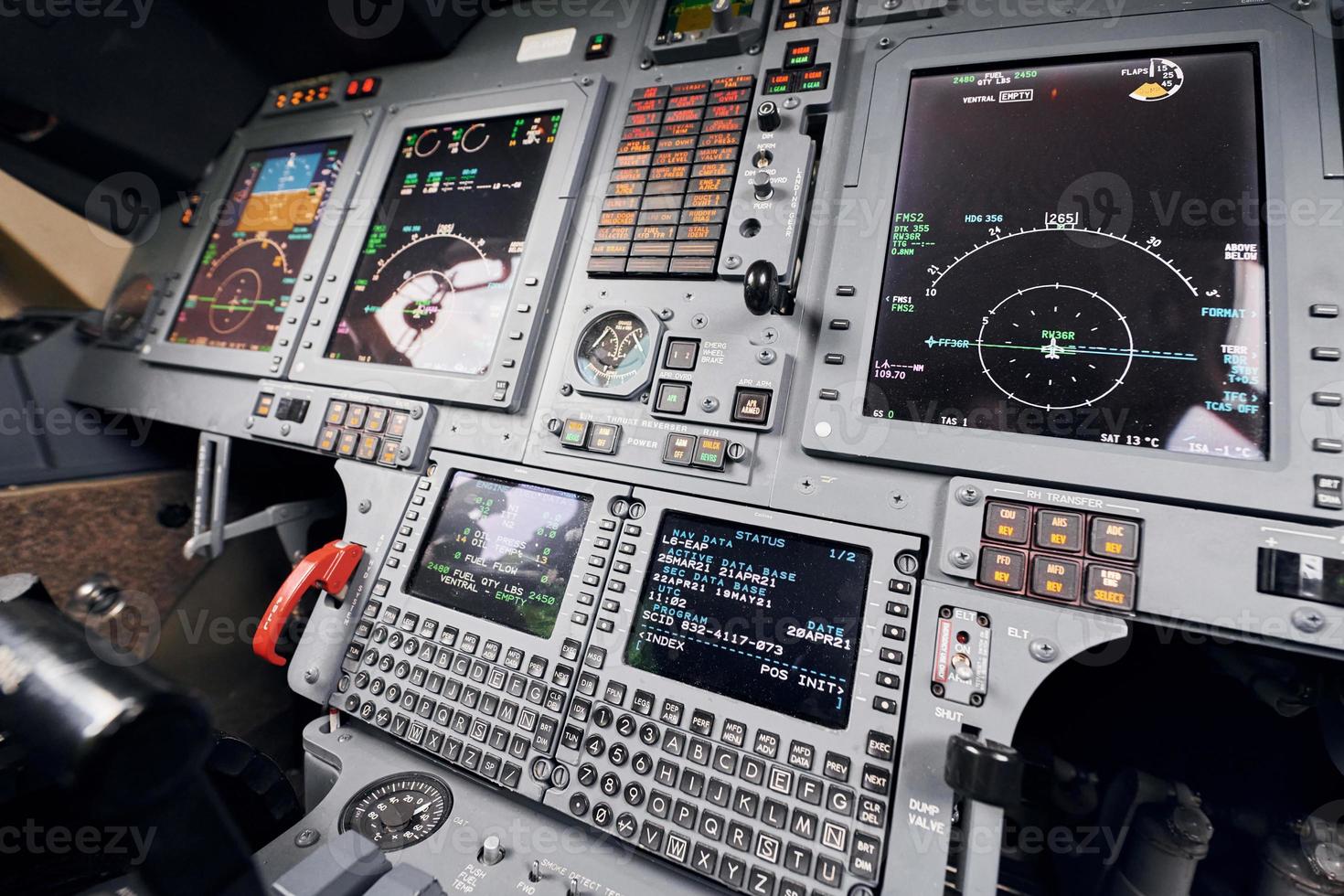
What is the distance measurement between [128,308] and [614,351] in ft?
7.50

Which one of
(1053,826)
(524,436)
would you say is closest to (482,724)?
(524,436)

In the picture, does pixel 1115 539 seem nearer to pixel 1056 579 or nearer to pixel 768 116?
pixel 1056 579

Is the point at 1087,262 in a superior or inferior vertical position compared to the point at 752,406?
superior

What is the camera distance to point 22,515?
88.9 inches

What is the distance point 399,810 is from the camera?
4.83ft

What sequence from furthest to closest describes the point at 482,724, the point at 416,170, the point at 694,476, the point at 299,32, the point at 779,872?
the point at 299,32
the point at 416,170
the point at 694,476
the point at 482,724
the point at 779,872

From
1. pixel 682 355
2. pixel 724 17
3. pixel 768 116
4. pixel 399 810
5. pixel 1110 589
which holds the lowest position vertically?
pixel 399 810

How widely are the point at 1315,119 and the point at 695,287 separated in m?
1.34

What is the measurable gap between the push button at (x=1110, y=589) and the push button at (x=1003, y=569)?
113mm

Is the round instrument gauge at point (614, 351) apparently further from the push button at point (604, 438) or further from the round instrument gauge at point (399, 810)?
the round instrument gauge at point (399, 810)

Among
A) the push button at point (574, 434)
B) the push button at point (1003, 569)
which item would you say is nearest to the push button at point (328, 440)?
the push button at point (574, 434)

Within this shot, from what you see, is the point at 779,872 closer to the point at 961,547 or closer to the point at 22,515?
the point at 961,547

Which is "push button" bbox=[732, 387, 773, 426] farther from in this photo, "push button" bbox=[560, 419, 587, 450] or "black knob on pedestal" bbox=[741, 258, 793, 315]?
"push button" bbox=[560, 419, 587, 450]

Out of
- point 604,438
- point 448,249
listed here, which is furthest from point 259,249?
point 604,438
